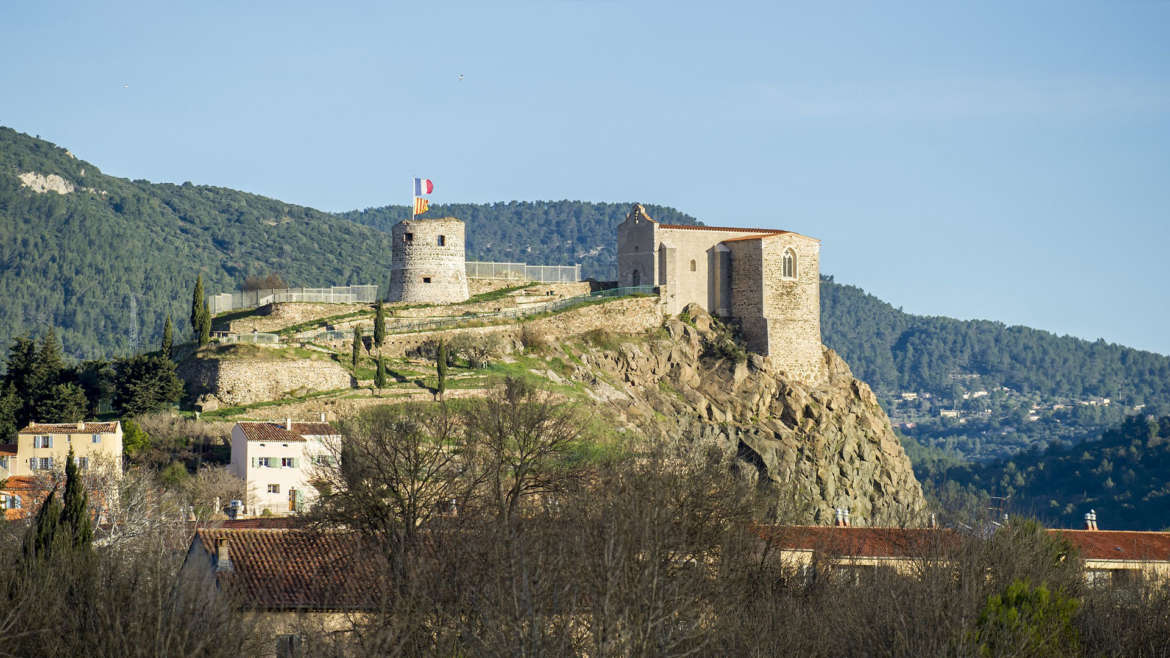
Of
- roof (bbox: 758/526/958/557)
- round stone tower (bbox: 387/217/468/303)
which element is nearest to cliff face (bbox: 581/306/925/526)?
round stone tower (bbox: 387/217/468/303)

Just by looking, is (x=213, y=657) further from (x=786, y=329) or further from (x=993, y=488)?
(x=993, y=488)

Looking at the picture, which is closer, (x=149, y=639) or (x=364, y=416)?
(x=149, y=639)

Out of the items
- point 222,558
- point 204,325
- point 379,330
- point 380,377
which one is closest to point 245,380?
point 204,325

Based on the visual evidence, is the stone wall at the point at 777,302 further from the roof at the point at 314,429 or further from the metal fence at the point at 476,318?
the roof at the point at 314,429

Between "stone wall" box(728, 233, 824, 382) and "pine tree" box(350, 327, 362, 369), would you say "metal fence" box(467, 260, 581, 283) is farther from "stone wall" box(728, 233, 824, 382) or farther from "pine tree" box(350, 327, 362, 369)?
"pine tree" box(350, 327, 362, 369)

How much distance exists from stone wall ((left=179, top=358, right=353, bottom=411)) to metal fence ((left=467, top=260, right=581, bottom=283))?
67.5 feet

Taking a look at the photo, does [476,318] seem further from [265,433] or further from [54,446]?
[54,446]

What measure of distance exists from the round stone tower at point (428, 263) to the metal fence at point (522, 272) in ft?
11.5

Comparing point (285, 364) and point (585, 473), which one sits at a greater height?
point (285, 364)

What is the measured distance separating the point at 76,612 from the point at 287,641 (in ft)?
18.9

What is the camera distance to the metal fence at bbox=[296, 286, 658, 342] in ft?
252

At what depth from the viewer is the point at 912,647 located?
3362cm

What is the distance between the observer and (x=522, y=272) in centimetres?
9506

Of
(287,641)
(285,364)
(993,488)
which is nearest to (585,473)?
(287,641)
